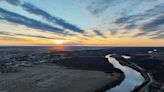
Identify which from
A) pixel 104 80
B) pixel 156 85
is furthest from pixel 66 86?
pixel 156 85

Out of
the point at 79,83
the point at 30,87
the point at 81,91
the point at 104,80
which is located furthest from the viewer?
the point at 104,80

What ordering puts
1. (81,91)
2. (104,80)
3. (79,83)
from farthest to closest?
(104,80) < (79,83) < (81,91)

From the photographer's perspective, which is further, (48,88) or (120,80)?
(120,80)

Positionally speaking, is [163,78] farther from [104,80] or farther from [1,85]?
[1,85]

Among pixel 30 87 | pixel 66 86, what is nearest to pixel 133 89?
pixel 66 86

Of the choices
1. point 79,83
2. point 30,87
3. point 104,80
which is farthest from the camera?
point 104,80

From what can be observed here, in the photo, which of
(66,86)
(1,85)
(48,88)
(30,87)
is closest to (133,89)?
(66,86)

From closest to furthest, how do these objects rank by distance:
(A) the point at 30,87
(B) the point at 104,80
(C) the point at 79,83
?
1. (A) the point at 30,87
2. (C) the point at 79,83
3. (B) the point at 104,80

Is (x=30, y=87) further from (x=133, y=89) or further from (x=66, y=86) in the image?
(x=133, y=89)

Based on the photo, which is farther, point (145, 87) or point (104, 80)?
point (104, 80)
